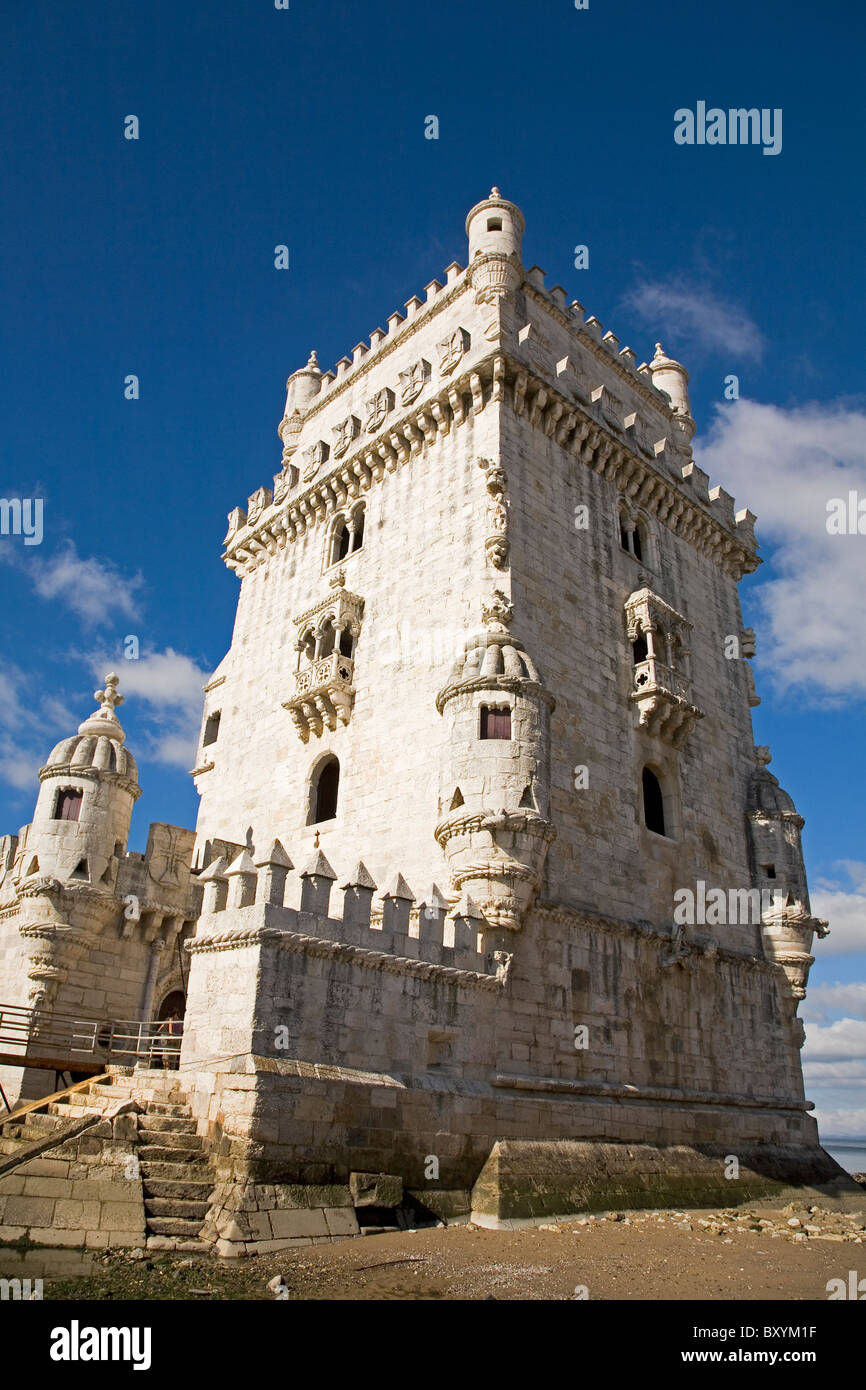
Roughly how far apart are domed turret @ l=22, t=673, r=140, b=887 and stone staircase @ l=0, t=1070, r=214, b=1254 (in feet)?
22.8

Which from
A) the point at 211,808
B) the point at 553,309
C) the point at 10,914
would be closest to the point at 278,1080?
the point at 10,914

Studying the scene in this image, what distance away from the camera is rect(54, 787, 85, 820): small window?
67.1ft

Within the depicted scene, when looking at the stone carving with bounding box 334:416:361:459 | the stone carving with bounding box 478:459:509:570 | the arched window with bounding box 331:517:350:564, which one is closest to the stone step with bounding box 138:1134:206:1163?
the stone carving with bounding box 478:459:509:570

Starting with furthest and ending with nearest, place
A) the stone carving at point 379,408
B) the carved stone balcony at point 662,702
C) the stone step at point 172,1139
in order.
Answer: the stone carving at point 379,408
the carved stone balcony at point 662,702
the stone step at point 172,1139

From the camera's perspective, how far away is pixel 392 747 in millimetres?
19234

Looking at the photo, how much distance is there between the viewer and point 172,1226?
10133 millimetres

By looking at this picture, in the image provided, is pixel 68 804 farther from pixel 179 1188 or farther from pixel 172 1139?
pixel 179 1188

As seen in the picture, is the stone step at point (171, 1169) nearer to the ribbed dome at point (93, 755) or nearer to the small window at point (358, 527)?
the ribbed dome at point (93, 755)

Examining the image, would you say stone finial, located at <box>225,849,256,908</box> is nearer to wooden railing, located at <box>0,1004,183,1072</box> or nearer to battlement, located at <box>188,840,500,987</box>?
battlement, located at <box>188,840,500,987</box>

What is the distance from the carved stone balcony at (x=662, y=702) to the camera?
20859 millimetres

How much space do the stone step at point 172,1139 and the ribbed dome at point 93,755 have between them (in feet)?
35.8

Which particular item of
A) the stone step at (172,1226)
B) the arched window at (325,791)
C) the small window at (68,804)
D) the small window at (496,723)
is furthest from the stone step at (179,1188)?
the small window at (68,804)
